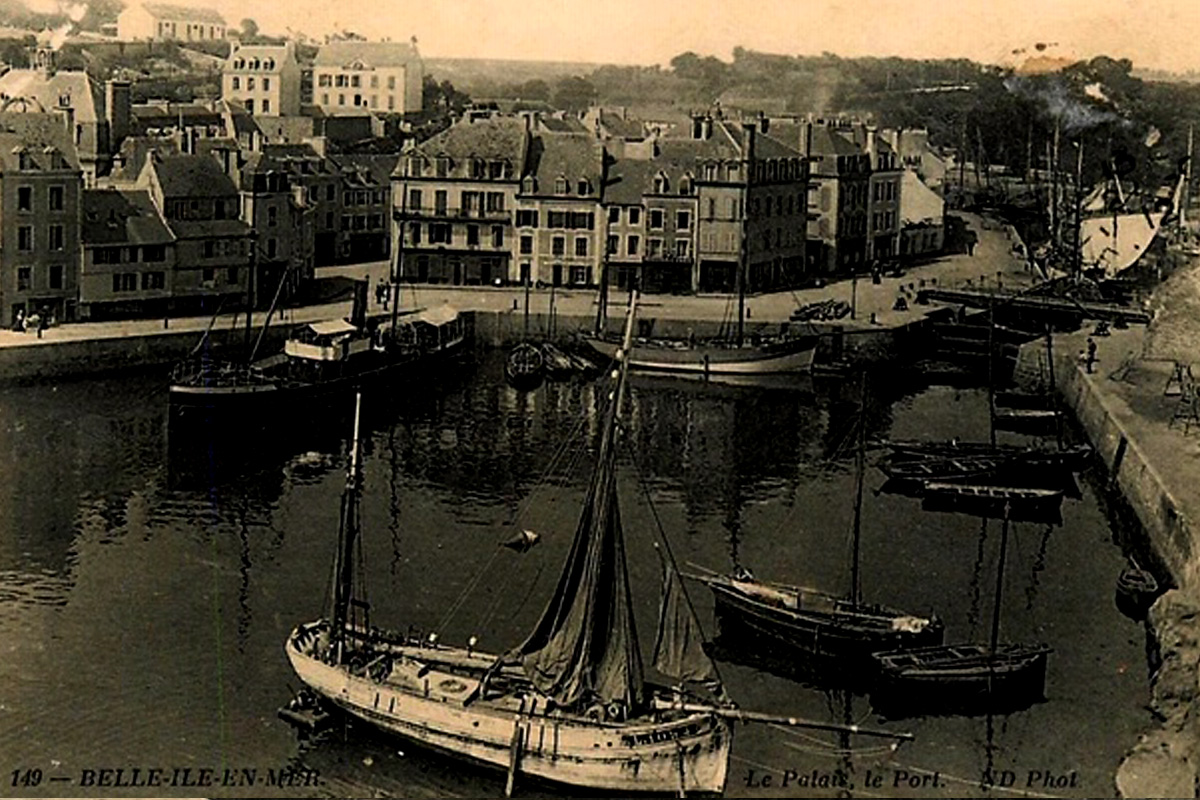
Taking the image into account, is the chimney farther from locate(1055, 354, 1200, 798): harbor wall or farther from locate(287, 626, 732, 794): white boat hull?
locate(287, 626, 732, 794): white boat hull

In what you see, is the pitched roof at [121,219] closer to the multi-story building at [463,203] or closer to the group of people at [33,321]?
the group of people at [33,321]

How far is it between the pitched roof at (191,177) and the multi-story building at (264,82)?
11.5 meters

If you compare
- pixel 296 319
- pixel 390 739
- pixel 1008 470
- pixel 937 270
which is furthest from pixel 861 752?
pixel 937 270

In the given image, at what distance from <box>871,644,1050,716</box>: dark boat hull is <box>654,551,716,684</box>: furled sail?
6.34 feet

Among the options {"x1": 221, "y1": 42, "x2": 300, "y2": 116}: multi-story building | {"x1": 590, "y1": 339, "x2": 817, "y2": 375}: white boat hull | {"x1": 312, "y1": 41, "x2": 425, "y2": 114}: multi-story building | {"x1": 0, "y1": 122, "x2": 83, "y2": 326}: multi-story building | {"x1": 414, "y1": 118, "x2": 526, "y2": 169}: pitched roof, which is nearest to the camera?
{"x1": 0, "y1": 122, "x2": 83, "y2": 326}: multi-story building

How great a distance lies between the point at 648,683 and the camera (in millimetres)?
12398

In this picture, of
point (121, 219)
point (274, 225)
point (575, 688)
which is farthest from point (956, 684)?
point (274, 225)

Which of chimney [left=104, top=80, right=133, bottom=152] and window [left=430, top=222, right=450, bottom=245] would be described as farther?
chimney [left=104, top=80, right=133, bottom=152]

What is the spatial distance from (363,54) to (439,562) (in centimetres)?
3046

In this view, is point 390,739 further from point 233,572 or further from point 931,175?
point 931,175

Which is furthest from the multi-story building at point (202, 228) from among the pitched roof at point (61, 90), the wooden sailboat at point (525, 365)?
the pitched roof at point (61, 90)

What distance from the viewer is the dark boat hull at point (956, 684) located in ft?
42.7

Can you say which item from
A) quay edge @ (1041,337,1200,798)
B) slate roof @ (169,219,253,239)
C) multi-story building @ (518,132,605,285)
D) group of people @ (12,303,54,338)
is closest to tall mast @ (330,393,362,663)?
quay edge @ (1041,337,1200,798)

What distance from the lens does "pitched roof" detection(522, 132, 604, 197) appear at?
3384 cm
